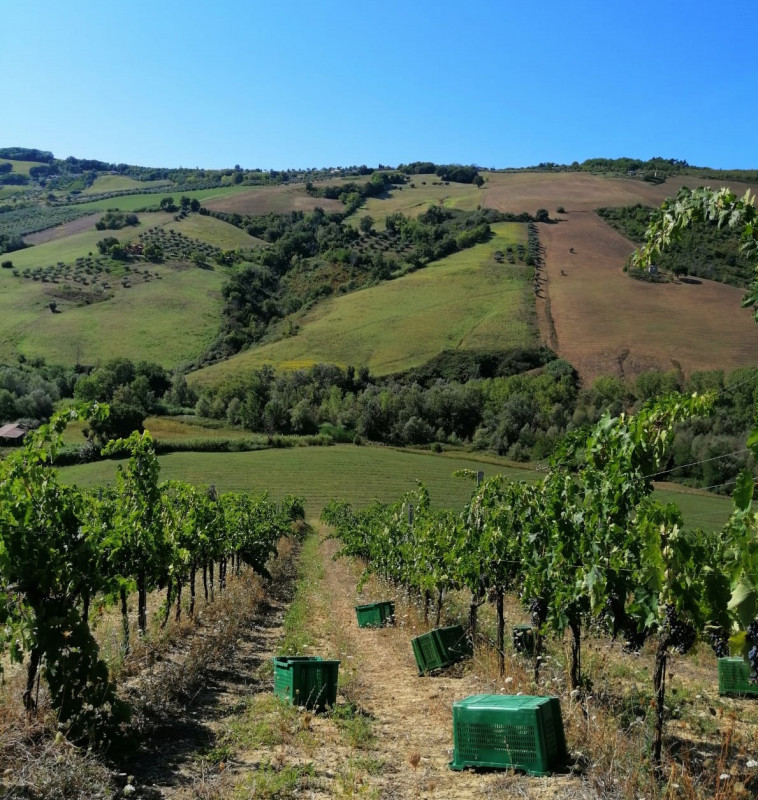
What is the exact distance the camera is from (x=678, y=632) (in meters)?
5.74

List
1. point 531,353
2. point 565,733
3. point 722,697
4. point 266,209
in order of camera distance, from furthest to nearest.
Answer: point 266,209 → point 531,353 → point 722,697 → point 565,733

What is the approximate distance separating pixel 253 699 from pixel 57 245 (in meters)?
121

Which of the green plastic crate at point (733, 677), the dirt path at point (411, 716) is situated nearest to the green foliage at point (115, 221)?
the dirt path at point (411, 716)

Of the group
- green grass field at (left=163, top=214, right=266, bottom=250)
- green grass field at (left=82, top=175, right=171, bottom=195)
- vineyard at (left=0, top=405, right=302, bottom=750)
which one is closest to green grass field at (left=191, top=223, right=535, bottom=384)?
green grass field at (left=163, top=214, right=266, bottom=250)

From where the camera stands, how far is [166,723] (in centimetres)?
666

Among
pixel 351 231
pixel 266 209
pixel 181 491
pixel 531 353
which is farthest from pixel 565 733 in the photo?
pixel 266 209

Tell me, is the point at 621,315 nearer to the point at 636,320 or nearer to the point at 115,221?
the point at 636,320

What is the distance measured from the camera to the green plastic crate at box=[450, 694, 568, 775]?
526 cm

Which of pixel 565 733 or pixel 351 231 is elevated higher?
pixel 351 231

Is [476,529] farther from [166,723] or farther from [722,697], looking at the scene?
[166,723]

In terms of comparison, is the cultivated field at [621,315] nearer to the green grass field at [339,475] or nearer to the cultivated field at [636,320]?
the cultivated field at [636,320]

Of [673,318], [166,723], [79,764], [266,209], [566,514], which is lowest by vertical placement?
[166,723]

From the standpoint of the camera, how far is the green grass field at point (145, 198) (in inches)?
5625

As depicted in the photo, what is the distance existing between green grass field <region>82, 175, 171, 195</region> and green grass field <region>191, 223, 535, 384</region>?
106771 millimetres
